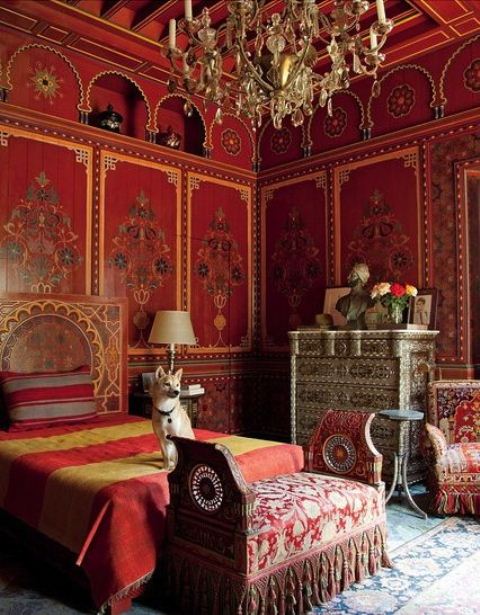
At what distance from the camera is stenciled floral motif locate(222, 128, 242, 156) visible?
22.2ft

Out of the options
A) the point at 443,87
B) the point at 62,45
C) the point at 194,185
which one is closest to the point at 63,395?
the point at 194,185

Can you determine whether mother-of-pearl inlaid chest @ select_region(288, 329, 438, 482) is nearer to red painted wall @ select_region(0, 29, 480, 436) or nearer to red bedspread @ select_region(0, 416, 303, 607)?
red painted wall @ select_region(0, 29, 480, 436)

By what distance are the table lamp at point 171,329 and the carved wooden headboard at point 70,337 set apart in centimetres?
36

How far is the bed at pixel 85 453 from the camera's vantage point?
2578 mm

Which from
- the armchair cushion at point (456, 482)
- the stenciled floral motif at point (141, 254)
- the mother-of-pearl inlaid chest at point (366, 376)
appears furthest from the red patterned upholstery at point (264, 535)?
the stenciled floral motif at point (141, 254)

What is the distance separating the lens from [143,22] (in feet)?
16.3

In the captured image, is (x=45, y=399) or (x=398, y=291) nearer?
(x=45, y=399)

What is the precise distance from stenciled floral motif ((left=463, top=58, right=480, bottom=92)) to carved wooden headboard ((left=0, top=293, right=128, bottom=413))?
3.98 m

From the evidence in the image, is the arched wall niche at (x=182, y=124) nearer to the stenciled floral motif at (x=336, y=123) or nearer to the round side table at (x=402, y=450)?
the stenciled floral motif at (x=336, y=123)

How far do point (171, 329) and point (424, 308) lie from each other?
248cm

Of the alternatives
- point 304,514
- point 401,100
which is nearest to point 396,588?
point 304,514

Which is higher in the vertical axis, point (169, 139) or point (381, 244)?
point (169, 139)

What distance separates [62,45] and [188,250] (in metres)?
2.42

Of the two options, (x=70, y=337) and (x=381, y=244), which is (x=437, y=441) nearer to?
(x=381, y=244)
